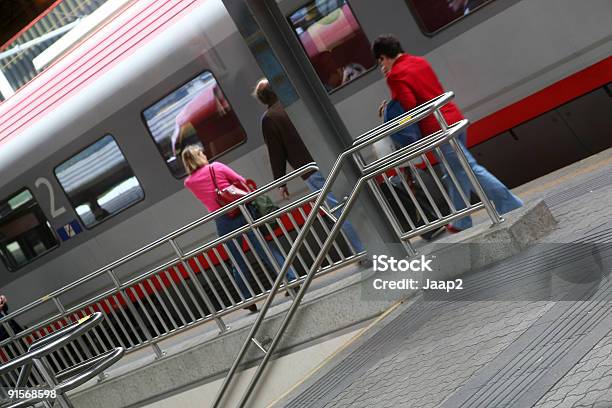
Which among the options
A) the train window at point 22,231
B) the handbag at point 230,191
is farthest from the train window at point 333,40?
the train window at point 22,231

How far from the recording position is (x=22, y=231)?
15.1m

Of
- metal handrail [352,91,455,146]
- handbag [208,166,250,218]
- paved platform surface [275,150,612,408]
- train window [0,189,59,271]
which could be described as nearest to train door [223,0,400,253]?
metal handrail [352,91,455,146]

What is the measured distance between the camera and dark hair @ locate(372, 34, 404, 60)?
27.7 ft

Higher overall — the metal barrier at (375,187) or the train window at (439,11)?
the train window at (439,11)

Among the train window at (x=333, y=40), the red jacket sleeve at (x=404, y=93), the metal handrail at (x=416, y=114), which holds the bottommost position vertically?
the metal handrail at (x=416, y=114)

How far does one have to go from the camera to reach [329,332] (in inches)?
310

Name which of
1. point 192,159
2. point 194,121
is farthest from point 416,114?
point 194,121

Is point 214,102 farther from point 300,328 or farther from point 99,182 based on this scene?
point 300,328

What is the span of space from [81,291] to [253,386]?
25.5ft

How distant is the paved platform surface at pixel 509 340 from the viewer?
447 centimetres

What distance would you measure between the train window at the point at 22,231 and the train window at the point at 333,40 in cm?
567

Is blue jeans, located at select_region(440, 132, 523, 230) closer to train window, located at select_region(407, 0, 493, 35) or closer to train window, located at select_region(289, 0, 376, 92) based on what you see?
train window, located at select_region(407, 0, 493, 35)

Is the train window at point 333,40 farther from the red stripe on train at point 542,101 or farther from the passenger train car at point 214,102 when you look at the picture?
the red stripe on train at point 542,101

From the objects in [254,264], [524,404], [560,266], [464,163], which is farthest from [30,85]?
[524,404]
